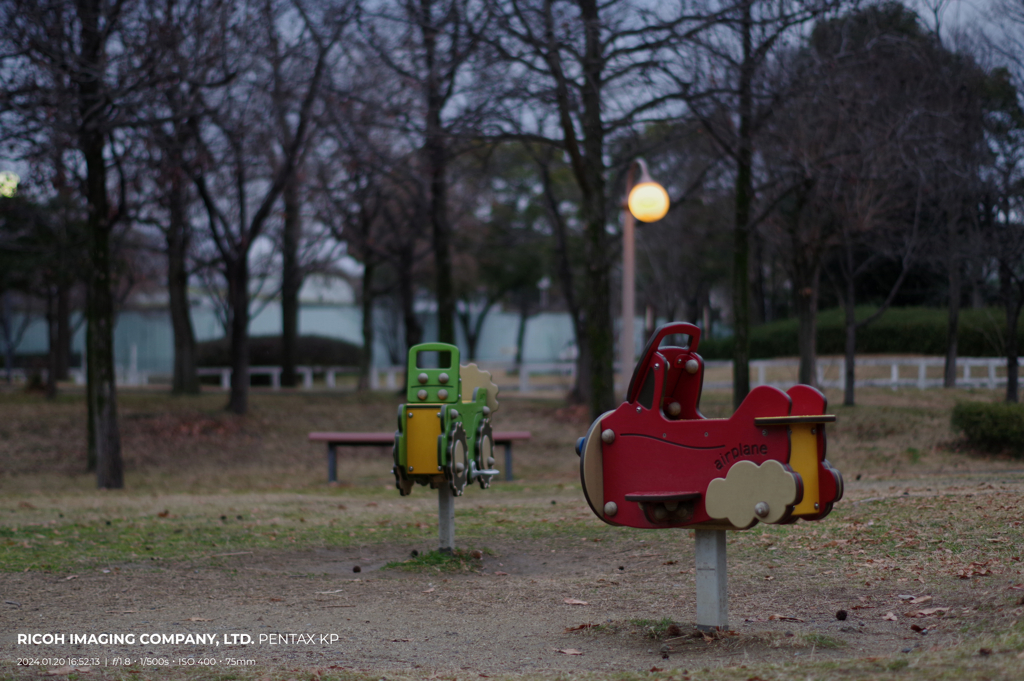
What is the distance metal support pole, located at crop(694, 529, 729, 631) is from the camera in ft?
15.1

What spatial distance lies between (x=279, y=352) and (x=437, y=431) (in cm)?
2904

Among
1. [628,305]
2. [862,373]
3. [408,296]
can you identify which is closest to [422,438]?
[628,305]

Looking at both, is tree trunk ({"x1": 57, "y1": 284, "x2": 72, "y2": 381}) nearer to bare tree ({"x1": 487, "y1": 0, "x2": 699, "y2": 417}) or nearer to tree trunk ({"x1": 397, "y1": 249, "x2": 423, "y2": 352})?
tree trunk ({"x1": 397, "y1": 249, "x2": 423, "y2": 352})

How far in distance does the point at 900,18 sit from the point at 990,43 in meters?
1.67

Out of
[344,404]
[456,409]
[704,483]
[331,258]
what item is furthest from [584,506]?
[331,258]

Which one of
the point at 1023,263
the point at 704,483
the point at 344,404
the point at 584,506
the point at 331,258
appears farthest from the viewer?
the point at 331,258

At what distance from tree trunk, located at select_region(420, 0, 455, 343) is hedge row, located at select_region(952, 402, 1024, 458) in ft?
28.7

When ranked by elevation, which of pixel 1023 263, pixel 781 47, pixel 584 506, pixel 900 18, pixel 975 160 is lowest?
pixel 584 506

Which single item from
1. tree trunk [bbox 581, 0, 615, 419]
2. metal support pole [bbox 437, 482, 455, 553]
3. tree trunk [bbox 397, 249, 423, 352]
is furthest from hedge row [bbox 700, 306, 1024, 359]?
metal support pole [bbox 437, 482, 455, 553]

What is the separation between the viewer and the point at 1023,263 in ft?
54.9

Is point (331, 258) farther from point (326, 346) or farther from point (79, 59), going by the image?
point (79, 59)

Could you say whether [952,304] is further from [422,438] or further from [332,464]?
[422,438]

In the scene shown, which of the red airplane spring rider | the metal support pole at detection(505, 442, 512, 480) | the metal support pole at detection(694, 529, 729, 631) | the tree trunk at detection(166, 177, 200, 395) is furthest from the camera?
the tree trunk at detection(166, 177, 200, 395)

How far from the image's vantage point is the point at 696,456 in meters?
4.46
